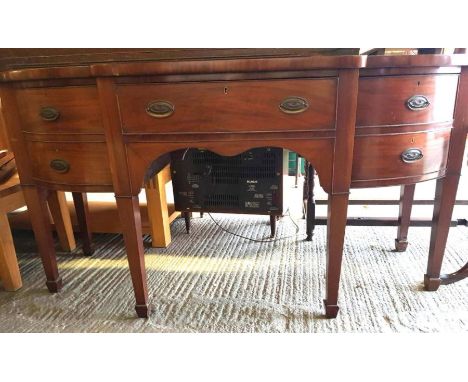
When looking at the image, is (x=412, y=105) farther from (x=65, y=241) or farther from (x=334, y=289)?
(x=65, y=241)

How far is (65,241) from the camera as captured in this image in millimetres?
1396

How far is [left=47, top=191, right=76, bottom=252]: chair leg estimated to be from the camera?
1.31 meters

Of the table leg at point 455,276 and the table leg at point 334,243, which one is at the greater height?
the table leg at point 334,243

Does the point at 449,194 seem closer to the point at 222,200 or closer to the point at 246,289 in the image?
the point at 246,289

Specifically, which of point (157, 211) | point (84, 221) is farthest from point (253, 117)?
point (84, 221)

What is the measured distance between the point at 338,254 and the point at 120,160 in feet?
2.10

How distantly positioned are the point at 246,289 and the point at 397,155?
64cm

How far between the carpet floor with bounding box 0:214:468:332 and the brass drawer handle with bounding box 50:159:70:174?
18.4 inches

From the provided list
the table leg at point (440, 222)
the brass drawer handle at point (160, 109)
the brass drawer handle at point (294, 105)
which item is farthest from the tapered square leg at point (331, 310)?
the brass drawer handle at point (160, 109)

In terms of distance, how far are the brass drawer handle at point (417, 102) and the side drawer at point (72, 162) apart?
2.55ft

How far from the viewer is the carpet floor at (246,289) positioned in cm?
94

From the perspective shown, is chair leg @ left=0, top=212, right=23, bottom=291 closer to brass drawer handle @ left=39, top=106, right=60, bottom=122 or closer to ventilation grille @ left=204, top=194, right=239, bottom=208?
brass drawer handle @ left=39, top=106, right=60, bottom=122

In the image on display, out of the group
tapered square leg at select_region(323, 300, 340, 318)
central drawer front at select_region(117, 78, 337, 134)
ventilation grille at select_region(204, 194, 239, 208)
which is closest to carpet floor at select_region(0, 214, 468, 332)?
tapered square leg at select_region(323, 300, 340, 318)

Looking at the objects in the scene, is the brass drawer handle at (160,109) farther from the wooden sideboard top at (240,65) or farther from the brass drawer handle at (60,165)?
the brass drawer handle at (60,165)
